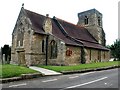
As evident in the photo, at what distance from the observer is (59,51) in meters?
29.3

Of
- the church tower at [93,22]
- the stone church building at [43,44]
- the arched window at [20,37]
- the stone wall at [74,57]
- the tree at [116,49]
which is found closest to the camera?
the stone church building at [43,44]

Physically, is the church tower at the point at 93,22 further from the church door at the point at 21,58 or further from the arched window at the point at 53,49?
the church door at the point at 21,58

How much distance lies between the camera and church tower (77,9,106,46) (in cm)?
4797

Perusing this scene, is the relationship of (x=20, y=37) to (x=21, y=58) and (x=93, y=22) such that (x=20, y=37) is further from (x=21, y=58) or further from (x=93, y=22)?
(x=93, y=22)

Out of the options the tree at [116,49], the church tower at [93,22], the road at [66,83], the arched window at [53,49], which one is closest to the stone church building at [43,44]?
the arched window at [53,49]

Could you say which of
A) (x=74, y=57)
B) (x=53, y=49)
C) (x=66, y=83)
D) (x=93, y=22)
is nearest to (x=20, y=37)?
(x=53, y=49)

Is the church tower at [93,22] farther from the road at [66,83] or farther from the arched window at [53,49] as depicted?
the road at [66,83]

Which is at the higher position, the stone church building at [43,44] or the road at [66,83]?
the stone church building at [43,44]

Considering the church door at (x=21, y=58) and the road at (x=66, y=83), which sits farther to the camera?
the church door at (x=21, y=58)

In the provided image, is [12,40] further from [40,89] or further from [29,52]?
[40,89]

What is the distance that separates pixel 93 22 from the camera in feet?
158

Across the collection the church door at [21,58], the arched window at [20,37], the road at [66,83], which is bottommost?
the road at [66,83]

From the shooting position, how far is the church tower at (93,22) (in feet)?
157

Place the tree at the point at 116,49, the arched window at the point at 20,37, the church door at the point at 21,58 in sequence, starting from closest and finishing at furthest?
the church door at the point at 21,58 < the arched window at the point at 20,37 < the tree at the point at 116,49
